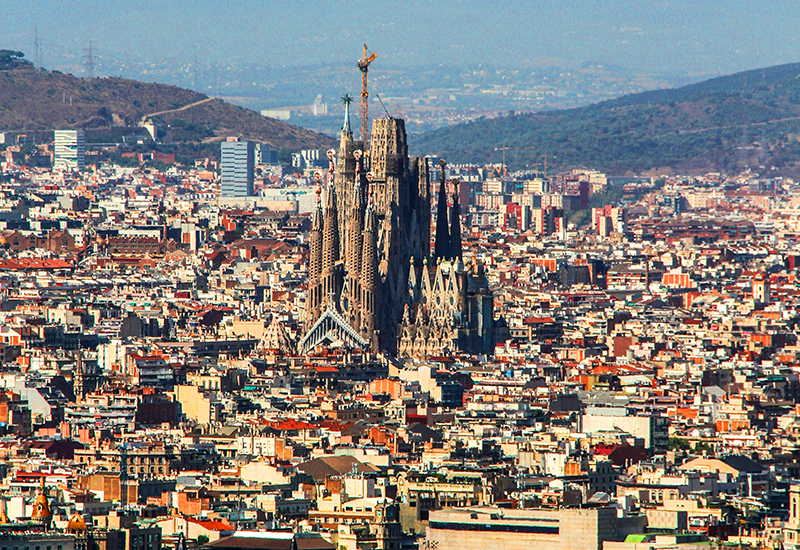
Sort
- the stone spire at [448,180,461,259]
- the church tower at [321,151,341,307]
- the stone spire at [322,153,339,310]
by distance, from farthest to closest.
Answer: the stone spire at [448,180,461,259] → the stone spire at [322,153,339,310] → the church tower at [321,151,341,307]

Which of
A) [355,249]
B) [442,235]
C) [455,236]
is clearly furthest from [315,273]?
[455,236]

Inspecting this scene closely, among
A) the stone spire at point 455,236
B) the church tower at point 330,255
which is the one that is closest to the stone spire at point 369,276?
the church tower at point 330,255

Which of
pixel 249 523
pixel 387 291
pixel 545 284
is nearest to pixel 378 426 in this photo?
pixel 249 523

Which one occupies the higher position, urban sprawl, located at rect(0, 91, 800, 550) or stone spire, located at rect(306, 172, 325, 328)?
stone spire, located at rect(306, 172, 325, 328)

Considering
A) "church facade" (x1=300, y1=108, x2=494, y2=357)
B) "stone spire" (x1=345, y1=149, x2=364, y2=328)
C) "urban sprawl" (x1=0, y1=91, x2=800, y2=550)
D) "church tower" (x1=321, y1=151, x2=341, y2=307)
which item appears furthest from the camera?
"church tower" (x1=321, y1=151, x2=341, y2=307)

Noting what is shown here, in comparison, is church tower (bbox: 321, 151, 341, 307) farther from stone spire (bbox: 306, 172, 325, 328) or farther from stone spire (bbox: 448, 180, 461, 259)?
stone spire (bbox: 448, 180, 461, 259)

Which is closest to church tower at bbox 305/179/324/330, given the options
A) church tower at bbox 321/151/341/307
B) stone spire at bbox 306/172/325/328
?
stone spire at bbox 306/172/325/328
